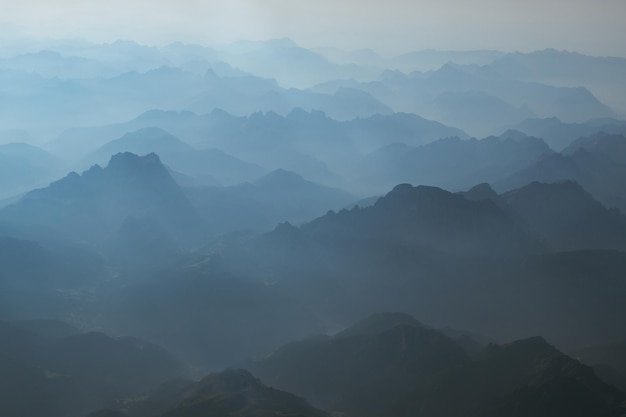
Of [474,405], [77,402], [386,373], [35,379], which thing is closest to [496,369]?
[474,405]

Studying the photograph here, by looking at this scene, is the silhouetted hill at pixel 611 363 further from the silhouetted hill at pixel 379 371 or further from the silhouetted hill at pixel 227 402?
the silhouetted hill at pixel 227 402

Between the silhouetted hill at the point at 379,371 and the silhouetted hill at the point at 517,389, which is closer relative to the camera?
the silhouetted hill at the point at 517,389

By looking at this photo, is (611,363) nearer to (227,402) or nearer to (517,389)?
(517,389)

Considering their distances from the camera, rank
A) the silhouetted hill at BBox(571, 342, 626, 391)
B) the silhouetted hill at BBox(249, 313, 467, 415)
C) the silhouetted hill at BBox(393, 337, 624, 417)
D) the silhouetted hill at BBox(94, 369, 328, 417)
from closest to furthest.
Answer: the silhouetted hill at BBox(393, 337, 624, 417) → the silhouetted hill at BBox(94, 369, 328, 417) → the silhouetted hill at BBox(571, 342, 626, 391) → the silhouetted hill at BBox(249, 313, 467, 415)

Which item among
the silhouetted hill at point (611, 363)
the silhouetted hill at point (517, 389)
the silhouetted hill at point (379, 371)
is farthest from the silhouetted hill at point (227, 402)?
the silhouetted hill at point (611, 363)

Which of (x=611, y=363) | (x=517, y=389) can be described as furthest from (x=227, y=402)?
(x=611, y=363)

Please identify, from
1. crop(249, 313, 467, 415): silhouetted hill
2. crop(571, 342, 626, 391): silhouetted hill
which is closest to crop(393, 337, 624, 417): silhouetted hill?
crop(249, 313, 467, 415): silhouetted hill

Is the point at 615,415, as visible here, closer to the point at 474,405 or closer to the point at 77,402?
the point at 474,405

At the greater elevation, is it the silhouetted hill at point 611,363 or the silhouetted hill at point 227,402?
the silhouetted hill at point 227,402

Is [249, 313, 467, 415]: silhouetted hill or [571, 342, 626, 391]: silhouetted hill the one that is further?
[249, 313, 467, 415]: silhouetted hill

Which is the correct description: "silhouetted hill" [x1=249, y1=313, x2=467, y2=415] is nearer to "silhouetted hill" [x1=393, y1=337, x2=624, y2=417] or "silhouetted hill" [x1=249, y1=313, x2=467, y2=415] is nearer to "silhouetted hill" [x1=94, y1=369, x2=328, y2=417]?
"silhouetted hill" [x1=393, y1=337, x2=624, y2=417]

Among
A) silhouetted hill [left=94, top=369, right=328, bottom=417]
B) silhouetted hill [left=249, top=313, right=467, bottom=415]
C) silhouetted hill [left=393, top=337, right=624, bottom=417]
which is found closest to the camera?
silhouetted hill [left=393, top=337, right=624, bottom=417]
